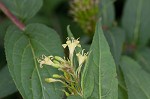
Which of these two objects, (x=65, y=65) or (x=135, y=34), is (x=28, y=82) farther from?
(x=135, y=34)

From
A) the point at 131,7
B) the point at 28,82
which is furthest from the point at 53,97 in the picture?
the point at 131,7

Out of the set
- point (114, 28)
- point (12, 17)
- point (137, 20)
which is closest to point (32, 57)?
point (12, 17)

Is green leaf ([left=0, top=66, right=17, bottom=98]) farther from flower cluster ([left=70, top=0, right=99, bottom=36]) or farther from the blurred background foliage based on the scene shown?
flower cluster ([left=70, top=0, right=99, bottom=36])

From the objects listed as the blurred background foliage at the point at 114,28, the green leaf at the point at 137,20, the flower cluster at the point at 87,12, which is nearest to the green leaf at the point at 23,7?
the blurred background foliage at the point at 114,28

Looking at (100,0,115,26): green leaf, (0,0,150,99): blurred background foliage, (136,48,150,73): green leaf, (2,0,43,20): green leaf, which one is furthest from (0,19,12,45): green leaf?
(136,48,150,73): green leaf

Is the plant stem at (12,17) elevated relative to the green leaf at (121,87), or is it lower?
elevated

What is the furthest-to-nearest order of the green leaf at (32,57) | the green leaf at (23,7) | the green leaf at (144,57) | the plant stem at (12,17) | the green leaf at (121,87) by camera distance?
the green leaf at (144,57)
the green leaf at (23,7)
the plant stem at (12,17)
the green leaf at (121,87)
the green leaf at (32,57)

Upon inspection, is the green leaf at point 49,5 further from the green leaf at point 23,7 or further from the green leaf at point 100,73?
the green leaf at point 100,73

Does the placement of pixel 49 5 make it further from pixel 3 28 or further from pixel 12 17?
pixel 12 17
